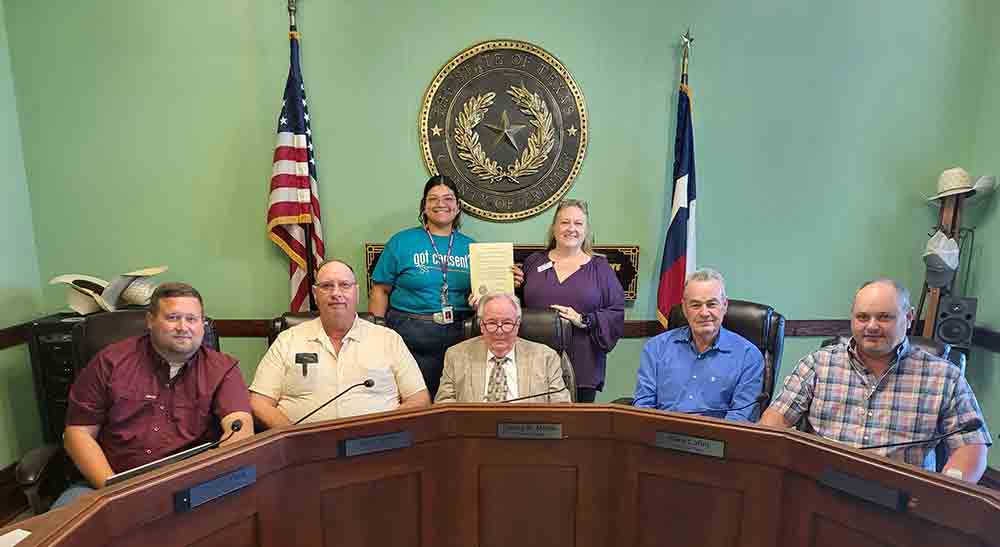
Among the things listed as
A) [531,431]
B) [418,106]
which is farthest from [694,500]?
[418,106]

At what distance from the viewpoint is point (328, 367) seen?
75.0 inches

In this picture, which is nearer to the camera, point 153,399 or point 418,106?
point 153,399

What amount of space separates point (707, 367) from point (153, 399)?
202 centimetres

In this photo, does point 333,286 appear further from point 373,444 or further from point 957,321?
point 957,321

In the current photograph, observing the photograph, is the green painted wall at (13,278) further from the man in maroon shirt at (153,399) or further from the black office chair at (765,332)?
the black office chair at (765,332)

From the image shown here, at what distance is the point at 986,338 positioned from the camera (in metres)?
2.83

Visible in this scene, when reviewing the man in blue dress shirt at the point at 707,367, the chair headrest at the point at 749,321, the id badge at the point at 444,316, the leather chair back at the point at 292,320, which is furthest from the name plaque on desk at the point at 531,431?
the id badge at the point at 444,316

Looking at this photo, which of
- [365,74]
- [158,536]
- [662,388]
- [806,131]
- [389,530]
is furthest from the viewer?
[806,131]

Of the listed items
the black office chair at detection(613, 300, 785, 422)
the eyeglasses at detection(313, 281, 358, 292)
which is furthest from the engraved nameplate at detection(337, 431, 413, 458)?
the black office chair at detection(613, 300, 785, 422)

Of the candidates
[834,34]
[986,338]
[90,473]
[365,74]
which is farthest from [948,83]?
[90,473]

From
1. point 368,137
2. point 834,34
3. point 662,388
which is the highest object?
point 834,34

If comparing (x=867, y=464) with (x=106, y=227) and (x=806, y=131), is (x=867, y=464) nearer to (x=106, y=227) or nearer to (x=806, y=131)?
(x=806, y=131)

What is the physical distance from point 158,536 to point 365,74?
98.6 inches

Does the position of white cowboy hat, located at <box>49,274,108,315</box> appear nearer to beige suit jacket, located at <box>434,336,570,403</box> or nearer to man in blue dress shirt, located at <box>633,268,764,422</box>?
beige suit jacket, located at <box>434,336,570,403</box>
